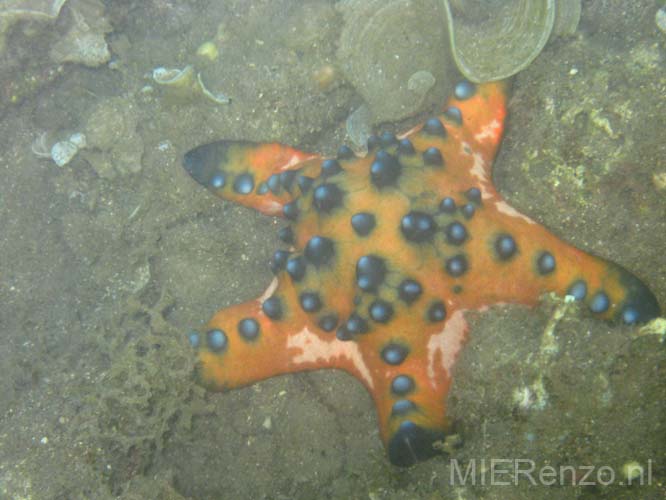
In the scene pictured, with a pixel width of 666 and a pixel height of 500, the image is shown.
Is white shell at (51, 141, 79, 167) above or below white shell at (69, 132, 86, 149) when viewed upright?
below

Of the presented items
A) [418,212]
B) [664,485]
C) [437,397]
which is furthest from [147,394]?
[664,485]

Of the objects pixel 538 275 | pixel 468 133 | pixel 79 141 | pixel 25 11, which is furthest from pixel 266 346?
pixel 25 11

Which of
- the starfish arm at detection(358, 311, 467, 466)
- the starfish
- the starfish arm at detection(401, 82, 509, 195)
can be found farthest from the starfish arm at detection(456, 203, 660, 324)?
the starfish arm at detection(401, 82, 509, 195)

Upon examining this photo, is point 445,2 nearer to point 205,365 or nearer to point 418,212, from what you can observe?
point 418,212

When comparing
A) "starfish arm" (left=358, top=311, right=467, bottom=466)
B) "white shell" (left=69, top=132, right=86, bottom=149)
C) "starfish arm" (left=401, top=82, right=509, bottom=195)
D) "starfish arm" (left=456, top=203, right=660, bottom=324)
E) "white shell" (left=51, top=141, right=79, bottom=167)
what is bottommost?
"white shell" (left=51, top=141, right=79, bottom=167)

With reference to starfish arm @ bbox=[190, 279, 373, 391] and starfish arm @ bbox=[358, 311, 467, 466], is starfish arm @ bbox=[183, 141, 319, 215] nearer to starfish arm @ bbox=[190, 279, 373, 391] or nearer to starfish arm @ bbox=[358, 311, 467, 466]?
starfish arm @ bbox=[190, 279, 373, 391]

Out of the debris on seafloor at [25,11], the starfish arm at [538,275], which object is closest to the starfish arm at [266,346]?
the starfish arm at [538,275]

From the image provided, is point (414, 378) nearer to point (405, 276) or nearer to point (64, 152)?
point (405, 276)
